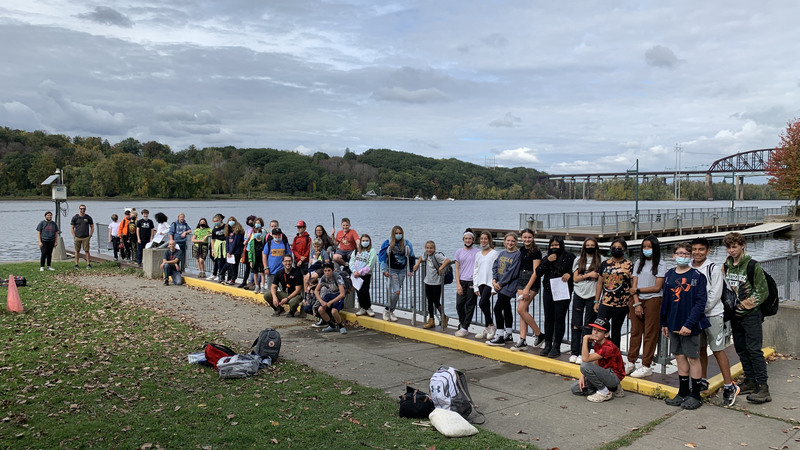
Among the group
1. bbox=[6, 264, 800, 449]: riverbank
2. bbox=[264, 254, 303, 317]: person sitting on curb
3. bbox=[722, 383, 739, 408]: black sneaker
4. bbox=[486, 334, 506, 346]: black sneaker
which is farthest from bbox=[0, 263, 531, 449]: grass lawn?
bbox=[722, 383, 739, 408]: black sneaker

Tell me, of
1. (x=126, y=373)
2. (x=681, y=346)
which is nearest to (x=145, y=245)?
(x=126, y=373)

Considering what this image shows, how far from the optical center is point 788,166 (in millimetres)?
59375

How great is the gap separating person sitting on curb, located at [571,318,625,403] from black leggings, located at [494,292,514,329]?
2270 millimetres

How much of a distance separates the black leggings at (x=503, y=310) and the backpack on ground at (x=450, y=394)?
10.6 ft

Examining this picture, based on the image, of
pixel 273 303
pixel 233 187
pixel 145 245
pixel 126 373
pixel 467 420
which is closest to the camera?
pixel 467 420

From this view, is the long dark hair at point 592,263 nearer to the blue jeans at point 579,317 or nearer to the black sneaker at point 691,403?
the blue jeans at point 579,317

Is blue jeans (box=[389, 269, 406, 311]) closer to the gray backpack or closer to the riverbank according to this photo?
the riverbank

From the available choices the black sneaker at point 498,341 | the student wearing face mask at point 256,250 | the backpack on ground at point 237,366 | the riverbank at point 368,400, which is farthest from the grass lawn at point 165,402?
the student wearing face mask at point 256,250

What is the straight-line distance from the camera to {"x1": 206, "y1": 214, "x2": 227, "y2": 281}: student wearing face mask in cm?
1666

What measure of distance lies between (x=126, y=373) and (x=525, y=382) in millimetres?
5505

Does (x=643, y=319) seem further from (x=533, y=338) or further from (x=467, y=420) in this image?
(x=467, y=420)

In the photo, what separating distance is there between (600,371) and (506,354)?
2174 mm

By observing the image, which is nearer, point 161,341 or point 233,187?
point 161,341

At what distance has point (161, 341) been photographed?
33.0 ft
